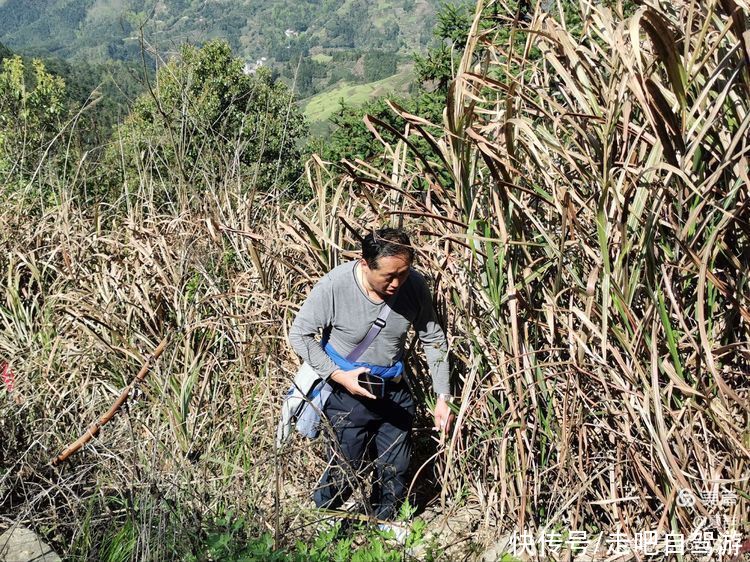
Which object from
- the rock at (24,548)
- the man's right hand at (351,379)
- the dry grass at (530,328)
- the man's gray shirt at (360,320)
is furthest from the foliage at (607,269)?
the rock at (24,548)

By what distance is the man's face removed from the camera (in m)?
2.93

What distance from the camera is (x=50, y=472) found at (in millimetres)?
3186

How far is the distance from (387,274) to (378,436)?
93cm

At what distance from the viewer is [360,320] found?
10.5ft

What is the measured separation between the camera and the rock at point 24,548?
2645 mm

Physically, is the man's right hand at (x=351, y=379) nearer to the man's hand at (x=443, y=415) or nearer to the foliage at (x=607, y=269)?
the man's hand at (x=443, y=415)

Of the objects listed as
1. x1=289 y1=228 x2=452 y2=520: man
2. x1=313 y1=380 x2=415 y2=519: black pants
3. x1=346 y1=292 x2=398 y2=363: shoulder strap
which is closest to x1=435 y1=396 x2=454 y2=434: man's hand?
x1=289 y1=228 x2=452 y2=520: man

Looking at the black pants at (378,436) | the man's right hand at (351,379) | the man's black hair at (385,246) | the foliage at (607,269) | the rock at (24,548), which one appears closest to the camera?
the foliage at (607,269)

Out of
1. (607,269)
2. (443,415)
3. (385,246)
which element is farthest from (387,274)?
(607,269)

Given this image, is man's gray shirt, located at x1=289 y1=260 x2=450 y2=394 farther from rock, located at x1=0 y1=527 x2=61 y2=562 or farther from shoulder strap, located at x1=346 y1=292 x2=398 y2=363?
rock, located at x1=0 y1=527 x2=61 y2=562

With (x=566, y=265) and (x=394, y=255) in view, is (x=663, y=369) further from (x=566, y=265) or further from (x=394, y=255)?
(x=394, y=255)

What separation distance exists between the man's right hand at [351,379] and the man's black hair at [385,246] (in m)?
0.49

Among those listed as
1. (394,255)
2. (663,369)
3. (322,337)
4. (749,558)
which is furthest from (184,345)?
(749,558)

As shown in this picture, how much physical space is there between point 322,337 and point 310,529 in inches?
32.4
